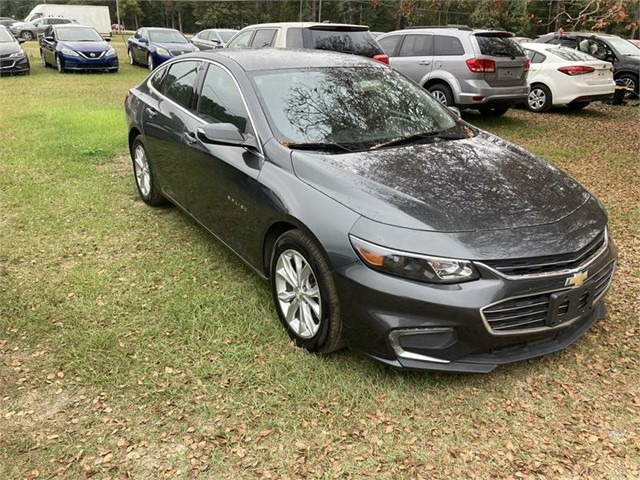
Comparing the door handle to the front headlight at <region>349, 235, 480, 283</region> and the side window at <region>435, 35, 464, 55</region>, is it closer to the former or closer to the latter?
the front headlight at <region>349, 235, 480, 283</region>

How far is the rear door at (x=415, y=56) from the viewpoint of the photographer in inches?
397

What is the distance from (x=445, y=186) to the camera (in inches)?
118

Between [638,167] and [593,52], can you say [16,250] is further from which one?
[593,52]

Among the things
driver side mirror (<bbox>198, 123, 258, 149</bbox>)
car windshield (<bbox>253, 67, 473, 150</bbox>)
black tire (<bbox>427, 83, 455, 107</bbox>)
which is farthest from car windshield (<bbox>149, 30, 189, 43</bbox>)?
driver side mirror (<bbox>198, 123, 258, 149</bbox>)

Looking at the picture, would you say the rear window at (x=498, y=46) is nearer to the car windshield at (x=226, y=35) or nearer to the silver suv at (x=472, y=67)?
the silver suv at (x=472, y=67)

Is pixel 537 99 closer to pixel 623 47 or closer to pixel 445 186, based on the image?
pixel 623 47

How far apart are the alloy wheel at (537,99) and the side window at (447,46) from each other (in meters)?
2.57

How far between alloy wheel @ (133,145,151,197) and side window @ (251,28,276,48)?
451 centimetres

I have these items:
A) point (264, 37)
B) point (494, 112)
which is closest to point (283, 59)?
point (264, 37)

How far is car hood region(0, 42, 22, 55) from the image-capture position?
48.8 ft

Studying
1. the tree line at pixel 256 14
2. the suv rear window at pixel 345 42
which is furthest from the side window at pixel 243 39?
the tree line at pixel 256 14

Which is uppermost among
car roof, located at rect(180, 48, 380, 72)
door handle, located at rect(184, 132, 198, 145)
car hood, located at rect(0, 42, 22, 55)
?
car roof, located at rect(180, 48, 380, 72)

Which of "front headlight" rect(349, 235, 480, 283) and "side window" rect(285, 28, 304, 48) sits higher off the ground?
"side window" rect(285, 28, 304, 48)

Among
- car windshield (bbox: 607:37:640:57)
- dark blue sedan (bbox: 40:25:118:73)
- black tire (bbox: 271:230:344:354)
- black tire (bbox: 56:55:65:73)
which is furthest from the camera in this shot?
black tire (bbox: 56:55:65:73)
